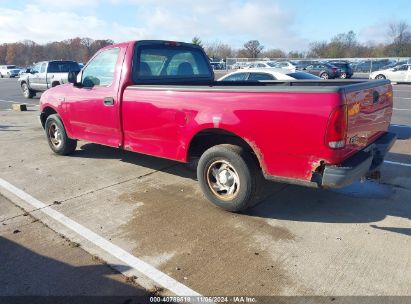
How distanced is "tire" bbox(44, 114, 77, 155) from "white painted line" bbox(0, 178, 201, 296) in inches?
73.2

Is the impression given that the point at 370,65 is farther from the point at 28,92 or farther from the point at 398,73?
the point at 28,92

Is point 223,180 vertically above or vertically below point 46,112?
below

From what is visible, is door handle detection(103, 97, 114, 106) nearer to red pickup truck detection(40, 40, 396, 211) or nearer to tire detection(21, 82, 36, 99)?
red pickup truck detection(40, 40, 396, 211)

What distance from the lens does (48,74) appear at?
58.2 ft

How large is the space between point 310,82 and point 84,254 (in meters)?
3.98

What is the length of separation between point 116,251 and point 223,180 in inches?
57.2

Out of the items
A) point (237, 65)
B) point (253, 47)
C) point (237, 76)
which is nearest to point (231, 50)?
point (253, 47)

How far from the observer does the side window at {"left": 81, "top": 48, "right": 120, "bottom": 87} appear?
18.1 feet

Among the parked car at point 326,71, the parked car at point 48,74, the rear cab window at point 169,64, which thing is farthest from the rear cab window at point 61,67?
the parked car at point 326,71

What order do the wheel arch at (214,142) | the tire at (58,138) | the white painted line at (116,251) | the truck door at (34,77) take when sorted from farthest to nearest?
1. the truck door at (34,77)
2. the tire at (58,138)
3. the wheel arch at (214,142)
4. the white painted line at (116,251)

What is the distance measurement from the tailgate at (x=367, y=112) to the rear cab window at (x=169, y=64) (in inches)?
116

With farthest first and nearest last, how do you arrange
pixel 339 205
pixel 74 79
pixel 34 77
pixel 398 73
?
pixel 398 73, pixel 34 77, pixel 74 79, pixel 339 205

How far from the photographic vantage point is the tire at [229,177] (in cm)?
405

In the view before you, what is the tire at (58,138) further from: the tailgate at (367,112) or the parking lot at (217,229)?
the tailgate at (367,112)
